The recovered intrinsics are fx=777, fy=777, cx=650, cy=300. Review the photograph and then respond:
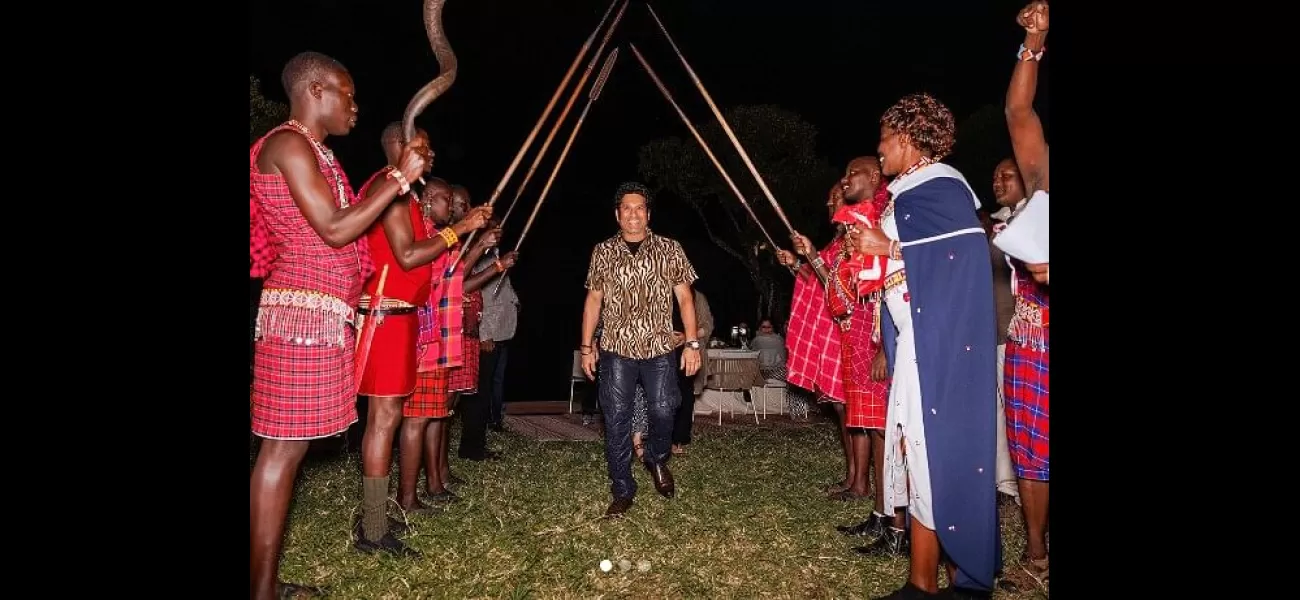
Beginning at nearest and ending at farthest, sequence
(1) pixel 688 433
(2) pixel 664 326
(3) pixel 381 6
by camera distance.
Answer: (2) pixel 664 326 → (1) pixel 688 433 → (3) pixel 381 6

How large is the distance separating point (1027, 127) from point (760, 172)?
11351 millimetres

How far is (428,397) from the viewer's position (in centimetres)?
471

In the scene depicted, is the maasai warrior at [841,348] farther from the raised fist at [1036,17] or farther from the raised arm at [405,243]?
the raised arm at [405,243]

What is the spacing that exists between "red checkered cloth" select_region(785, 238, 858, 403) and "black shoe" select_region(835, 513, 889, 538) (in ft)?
2.62

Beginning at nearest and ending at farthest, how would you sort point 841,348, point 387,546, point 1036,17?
point 1036,17 < point 387,546 < point 841,348

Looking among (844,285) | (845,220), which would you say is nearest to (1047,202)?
(845,220)

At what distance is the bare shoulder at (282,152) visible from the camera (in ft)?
9.43

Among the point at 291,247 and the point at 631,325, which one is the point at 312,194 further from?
the point at 631,325

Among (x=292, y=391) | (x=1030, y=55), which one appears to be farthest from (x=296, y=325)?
(x=1030, y=55)

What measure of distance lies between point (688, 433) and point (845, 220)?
4572 mm

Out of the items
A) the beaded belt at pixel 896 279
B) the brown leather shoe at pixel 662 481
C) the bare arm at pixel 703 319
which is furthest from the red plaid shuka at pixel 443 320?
the bare arm at pixel 703 319
